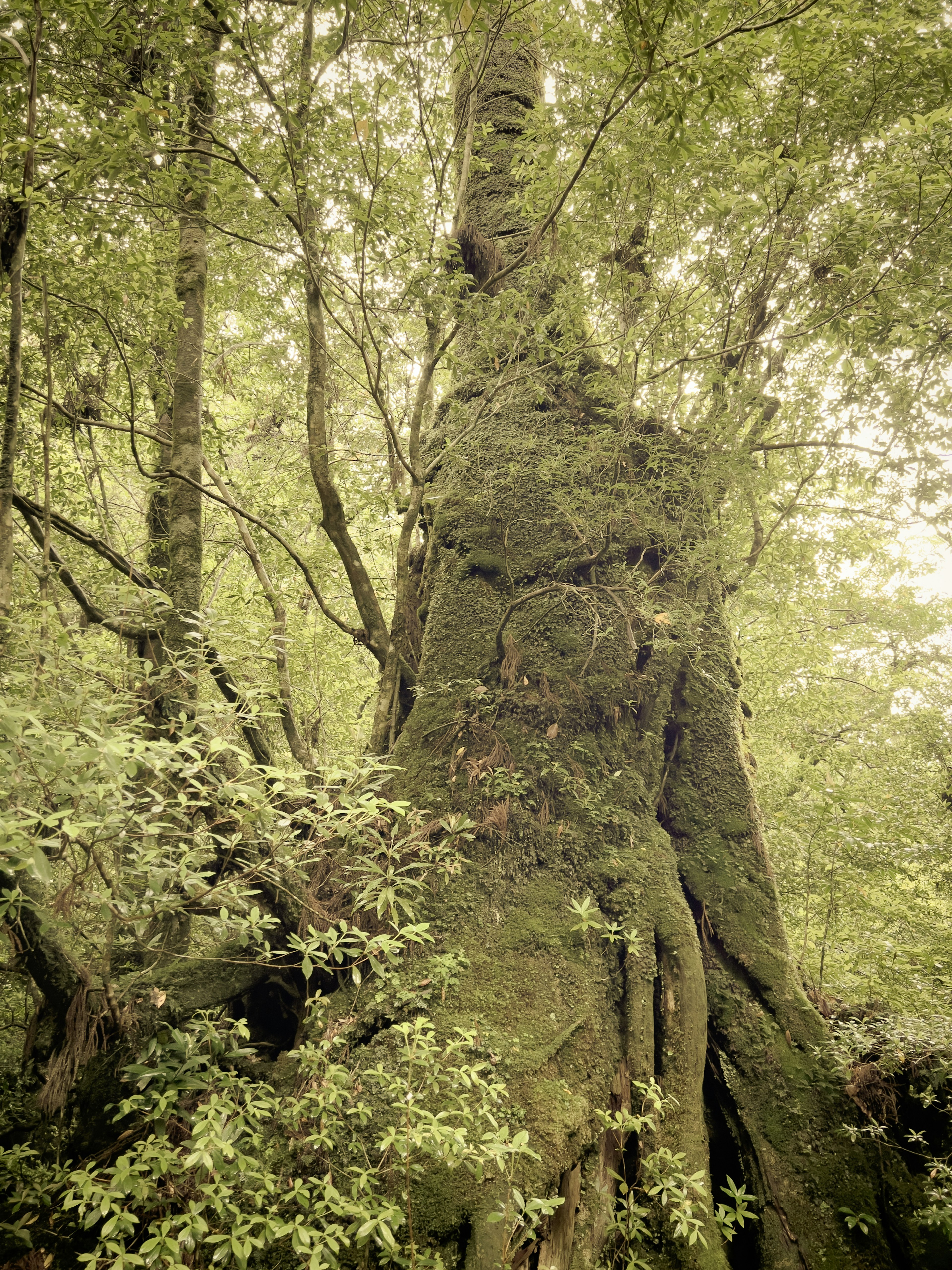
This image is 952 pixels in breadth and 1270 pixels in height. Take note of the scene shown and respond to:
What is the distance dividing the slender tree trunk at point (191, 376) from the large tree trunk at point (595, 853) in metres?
1.85

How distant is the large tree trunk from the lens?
3.09 m

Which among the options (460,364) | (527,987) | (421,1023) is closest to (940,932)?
(527,987)

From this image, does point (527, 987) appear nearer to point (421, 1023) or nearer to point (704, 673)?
point (421, 1023)

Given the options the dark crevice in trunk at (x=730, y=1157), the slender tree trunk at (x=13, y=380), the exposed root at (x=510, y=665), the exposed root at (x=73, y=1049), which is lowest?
the dark crevice in trunk at (x=730, y=1157)

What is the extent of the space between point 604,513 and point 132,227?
3.91m

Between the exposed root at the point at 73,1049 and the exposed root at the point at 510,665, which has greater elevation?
the exposed root at the point at 510,665

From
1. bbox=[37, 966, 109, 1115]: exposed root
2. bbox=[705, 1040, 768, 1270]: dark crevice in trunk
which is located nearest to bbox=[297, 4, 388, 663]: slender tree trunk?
bbox=[37, 966, 109, 1115]: exposed root

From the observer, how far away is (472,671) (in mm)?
4785

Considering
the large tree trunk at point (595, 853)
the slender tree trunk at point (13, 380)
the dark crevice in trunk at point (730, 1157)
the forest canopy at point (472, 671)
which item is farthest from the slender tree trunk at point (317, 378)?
the dark crevice in trunk at point (730, 1157)

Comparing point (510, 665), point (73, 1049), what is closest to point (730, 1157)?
point (510, 665)

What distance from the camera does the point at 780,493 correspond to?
6.50 m

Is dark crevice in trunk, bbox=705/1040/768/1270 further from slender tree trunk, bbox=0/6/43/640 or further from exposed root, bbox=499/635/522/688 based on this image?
slender tree trunk, bbox=0/6/43/640

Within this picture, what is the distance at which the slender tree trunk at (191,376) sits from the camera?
386 centimetres

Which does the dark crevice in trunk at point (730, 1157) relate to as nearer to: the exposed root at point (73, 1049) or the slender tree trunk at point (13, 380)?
the exposed root at point (73, 1049)
